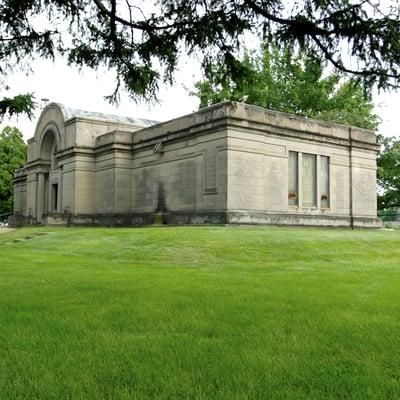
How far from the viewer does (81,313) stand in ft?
21.3

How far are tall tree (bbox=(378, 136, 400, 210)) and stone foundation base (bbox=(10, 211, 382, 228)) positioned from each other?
49.1 ft

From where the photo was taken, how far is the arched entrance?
118 feet

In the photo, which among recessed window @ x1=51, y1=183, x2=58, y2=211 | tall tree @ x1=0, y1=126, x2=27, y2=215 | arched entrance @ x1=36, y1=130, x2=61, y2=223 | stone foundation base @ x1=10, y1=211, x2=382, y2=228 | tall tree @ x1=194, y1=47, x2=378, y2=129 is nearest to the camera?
stone foundation base @ x1=10, y1=211, x2=382, y2=228

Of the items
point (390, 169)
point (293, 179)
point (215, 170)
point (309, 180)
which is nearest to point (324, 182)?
point (309, 180)

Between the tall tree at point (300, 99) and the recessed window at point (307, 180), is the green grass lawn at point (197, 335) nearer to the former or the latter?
the recessed window at point (307, 180)

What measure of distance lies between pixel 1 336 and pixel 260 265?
8.82m

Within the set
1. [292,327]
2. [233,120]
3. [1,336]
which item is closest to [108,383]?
[1,336]

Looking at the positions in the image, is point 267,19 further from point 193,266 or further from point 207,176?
point 207,176

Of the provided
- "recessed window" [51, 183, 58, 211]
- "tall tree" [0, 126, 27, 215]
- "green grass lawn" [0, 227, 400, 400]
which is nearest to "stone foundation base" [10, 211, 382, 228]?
"recessed window" [51, 183, 58, 211]

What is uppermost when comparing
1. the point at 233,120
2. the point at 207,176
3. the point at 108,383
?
the point at 233,120

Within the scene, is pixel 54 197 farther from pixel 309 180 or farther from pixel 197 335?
pixel 197 335

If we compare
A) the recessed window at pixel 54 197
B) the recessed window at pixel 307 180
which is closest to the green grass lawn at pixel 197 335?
the recessed window at pixel 307 180

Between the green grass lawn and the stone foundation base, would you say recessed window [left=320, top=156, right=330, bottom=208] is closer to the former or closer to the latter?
the stone foundation base

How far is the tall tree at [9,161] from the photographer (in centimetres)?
5288
